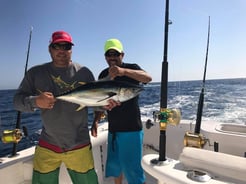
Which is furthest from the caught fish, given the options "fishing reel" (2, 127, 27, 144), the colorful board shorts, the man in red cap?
"fishing reel" (2, 127, 27, 144)

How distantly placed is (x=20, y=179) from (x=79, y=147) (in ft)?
2.79

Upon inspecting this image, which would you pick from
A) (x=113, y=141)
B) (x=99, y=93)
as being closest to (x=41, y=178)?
(x=113, y=141)

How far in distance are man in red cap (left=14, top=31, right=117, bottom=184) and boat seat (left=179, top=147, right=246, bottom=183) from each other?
0.85 m

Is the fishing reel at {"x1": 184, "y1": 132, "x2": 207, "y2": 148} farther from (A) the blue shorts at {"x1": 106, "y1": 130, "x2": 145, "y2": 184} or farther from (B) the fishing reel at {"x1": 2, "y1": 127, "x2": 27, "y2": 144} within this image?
(B) the fishing reel at {"x1": 2, "y1": 127, "x2": 27, "y2": 144}

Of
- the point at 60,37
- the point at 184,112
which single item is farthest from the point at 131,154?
the point at 184,112

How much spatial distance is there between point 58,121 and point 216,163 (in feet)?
4.00

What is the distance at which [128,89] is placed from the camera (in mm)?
1807

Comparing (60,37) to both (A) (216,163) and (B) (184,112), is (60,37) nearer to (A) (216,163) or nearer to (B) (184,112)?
(A) (216,163)

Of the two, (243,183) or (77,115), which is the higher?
(77,115)

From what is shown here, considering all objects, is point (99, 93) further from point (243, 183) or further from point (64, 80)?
point (243, 183)

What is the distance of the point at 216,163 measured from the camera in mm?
1539

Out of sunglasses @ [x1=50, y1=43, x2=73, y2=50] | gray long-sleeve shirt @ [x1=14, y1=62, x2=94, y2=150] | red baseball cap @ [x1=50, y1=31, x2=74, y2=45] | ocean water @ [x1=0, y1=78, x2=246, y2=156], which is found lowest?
ocean water @ [x1=0, y1=78, x2=246, y2=156]

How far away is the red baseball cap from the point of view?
75.3 inches

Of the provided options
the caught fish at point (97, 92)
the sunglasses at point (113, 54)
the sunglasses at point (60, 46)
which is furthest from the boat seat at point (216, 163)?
the sunglasses at point (60, 46)
